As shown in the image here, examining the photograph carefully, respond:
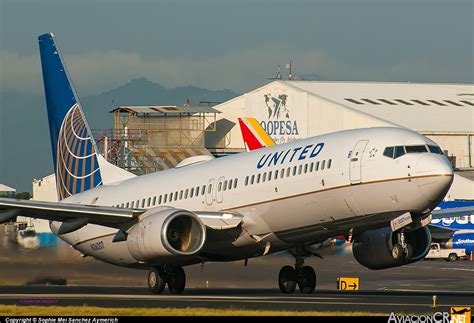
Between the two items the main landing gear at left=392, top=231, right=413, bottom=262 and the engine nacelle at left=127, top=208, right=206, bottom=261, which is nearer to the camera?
the main landing gear at left=392, top=231, right=413, bottom=262

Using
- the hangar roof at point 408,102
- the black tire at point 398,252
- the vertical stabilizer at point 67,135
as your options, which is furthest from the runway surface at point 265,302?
the hangar roof at point 408,102

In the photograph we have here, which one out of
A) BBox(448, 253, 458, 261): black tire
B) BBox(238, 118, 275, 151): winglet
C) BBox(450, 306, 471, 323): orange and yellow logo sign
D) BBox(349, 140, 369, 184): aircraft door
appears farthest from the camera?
BBox(238, 118, 275, 151): winglet

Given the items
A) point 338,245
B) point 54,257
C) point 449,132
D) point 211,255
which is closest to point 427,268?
point 338,245

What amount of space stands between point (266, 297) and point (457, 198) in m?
57.5

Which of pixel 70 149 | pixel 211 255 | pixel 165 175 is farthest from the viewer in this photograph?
pixel 70 149

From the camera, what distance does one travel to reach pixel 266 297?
37844mm

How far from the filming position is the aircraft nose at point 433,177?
3434 cm

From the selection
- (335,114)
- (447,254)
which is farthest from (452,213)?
(335,114)

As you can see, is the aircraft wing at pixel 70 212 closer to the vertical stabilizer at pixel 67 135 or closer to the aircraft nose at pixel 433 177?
the vertical stabilizer at pixel 67 135

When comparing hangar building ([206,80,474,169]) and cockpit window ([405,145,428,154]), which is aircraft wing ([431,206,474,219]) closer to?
cockpit window ([405,145,428,154])

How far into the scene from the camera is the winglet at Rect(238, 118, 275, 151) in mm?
79812

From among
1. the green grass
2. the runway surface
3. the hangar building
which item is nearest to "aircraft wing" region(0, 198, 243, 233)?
the runway surface

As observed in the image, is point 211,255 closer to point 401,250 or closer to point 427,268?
point 401,250

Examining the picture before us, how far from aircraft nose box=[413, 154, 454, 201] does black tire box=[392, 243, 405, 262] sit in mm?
2699
